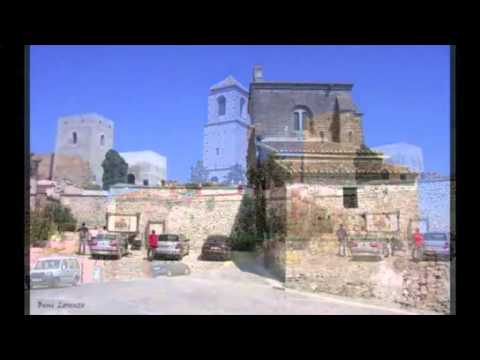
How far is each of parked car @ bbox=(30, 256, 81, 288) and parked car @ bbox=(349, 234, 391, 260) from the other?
5.95 metres

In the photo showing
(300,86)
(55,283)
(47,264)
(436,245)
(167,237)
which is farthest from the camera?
(300,86)

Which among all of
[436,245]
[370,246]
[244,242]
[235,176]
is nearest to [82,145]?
[235,176]

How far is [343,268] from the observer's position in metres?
8.28

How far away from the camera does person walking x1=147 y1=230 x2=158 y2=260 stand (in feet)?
32.7

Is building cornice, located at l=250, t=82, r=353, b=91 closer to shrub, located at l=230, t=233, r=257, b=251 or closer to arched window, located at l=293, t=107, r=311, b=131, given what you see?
arched window, located at l=293, t=107, r=311, b=131

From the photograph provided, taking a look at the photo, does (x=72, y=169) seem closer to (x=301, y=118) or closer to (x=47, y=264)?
(x=47, y=264)

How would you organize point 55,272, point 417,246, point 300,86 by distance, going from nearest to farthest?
point 55,272
point 417,246
point 300,86

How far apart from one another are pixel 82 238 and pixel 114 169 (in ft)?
9.00

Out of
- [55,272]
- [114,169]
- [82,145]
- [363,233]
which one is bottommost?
[55,272]

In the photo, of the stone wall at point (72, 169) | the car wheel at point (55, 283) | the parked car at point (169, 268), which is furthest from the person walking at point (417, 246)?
the stone wall at point (72, 169)

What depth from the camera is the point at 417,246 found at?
8625 millimetres
